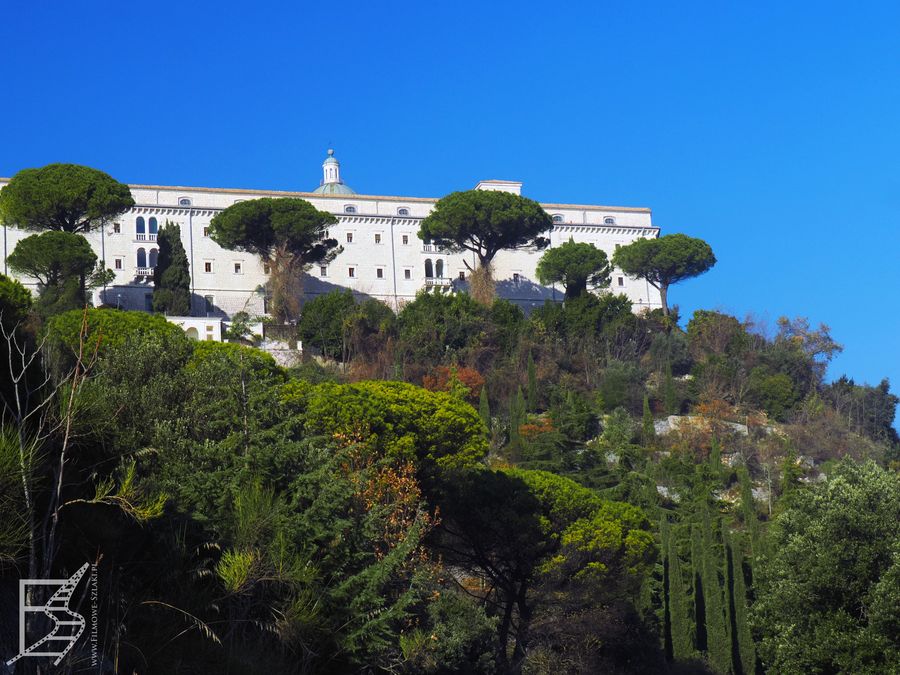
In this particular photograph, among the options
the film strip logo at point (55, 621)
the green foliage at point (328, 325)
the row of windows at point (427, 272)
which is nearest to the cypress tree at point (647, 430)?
the green foliage at point (328, 325)

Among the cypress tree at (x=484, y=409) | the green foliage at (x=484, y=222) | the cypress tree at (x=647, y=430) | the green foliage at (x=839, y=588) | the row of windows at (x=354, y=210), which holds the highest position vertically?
the row of windows at (x=354, y=210)

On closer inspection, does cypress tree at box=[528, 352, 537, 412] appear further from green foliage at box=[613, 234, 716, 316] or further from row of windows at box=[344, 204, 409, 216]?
row of windows at box=[344, 204, 409, 216]

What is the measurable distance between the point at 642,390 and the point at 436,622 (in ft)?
111

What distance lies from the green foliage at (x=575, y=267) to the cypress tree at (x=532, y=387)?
12.3 metres

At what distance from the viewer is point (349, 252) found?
224 feet

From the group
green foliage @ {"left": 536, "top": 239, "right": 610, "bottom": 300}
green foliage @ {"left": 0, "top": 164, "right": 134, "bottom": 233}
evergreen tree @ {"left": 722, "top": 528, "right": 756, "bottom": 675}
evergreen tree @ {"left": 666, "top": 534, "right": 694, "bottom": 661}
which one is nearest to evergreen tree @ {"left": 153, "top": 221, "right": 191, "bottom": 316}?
green foliage @ {"left": 0, "top": 164, "right": 134, "bottom": 233}

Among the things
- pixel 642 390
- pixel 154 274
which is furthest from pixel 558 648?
pixel 154 274

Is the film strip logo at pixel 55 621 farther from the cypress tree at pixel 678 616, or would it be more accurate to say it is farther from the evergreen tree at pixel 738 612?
the cypress tree at pixel 678 616

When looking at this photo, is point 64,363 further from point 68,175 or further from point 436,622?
point 68,175

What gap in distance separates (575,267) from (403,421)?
118 ft

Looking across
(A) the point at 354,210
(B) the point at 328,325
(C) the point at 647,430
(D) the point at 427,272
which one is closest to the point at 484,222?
(D) the point at 427,272

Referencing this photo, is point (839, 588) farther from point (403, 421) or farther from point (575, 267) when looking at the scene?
point (575, 267)

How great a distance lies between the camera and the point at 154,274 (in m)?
58.5

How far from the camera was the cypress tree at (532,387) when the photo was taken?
167 feet
